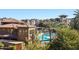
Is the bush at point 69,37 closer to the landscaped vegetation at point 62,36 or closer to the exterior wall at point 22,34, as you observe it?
the landscaped vegetation at point 62,36

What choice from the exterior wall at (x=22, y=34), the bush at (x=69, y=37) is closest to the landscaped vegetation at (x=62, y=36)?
the bush at (x=69, y=37)

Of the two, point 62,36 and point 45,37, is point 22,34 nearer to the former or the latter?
point 45,37

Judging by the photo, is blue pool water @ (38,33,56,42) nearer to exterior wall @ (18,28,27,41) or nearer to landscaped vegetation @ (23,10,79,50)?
landscaped vegetation @ (23,10,79,50)

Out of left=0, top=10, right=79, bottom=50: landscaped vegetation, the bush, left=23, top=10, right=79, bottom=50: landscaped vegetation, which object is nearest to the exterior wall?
left=0, top=10, right=79, bottom=50: landscaped vegetation

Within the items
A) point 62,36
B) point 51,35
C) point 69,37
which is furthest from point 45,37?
point 69,37

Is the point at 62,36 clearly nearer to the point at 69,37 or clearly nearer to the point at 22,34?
the point at 69,37

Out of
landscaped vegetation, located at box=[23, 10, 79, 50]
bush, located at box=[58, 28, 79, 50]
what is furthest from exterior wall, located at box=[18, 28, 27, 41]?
bush, located at box=[58, 28, 79, 50]

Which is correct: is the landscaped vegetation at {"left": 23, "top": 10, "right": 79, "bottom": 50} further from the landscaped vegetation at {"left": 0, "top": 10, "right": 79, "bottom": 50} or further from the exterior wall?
the exterior wall

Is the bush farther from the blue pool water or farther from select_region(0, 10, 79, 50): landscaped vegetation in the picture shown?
the blue pool water

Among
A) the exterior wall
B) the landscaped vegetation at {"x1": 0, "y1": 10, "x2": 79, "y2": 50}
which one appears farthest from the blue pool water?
the exterior wall
